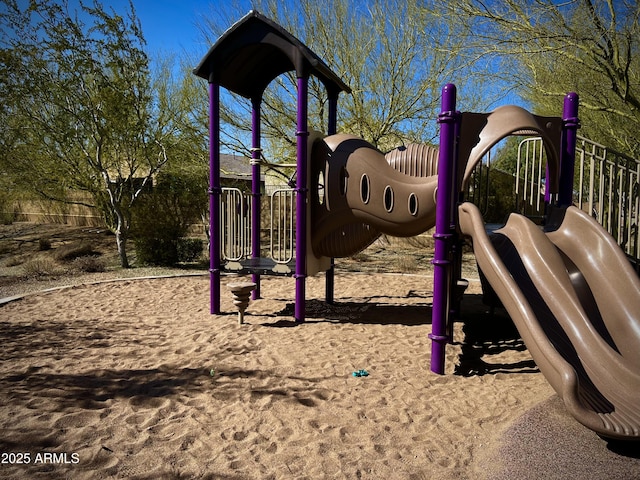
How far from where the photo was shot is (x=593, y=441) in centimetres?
283

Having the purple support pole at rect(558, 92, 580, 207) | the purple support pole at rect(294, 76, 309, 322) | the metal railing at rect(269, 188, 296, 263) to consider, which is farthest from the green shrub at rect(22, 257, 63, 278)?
the purple support pole at rect(558, 92, 580, 207)

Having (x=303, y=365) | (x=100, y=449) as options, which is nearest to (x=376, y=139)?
(x=303, y=365)

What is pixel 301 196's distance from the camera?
5.74m

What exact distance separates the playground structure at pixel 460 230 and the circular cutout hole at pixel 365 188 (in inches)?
0.7

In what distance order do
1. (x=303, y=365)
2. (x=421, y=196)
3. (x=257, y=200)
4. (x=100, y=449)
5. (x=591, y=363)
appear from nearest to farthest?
(x=100, y=449)
(x=591, y=363)
(x=303, y=365)
(x=421, y=196)
(x=257, y=200)

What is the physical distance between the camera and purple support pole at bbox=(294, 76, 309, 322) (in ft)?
18.4

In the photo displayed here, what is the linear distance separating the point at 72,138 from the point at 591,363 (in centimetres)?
1095

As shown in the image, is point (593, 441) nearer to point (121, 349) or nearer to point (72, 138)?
point (121, 349)

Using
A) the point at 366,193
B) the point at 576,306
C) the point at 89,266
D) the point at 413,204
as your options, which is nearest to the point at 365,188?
the point at 366,193

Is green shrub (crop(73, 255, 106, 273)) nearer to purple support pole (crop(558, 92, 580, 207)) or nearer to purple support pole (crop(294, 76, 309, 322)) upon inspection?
purple support pole (crop(294, 76, 309, 322))

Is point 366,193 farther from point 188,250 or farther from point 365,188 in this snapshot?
point 188,250

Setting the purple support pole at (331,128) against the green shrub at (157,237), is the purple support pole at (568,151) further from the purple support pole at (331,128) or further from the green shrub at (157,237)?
the green shrub at (157,237)

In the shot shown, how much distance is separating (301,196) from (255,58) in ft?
7.19

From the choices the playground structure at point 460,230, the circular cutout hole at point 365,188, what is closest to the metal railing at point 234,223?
the playground structure at point 460,230
